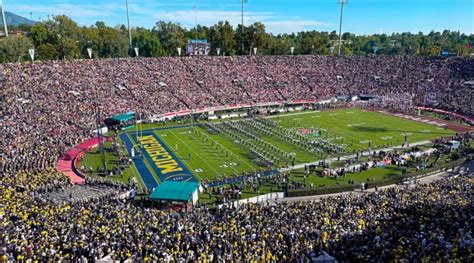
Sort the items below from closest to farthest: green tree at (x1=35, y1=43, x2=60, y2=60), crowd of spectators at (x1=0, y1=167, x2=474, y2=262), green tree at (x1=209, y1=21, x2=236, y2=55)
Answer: crowd of spectators at (x1=0, y1=167, x2=474, y2=262) → green tree at (x1=35, y1=43, x2=60, y2=60) → green tree at (x1=209, y1=21, x2=236, y2=55)

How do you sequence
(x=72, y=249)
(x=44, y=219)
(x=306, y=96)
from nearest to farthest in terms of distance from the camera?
(x=72, y=249)
(x=44, y=219)
(x=306, y=96)

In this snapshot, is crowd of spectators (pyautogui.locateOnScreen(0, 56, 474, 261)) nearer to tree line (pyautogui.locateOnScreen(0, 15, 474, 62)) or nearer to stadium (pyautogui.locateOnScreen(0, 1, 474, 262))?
stadium (pyautogui.locateOnScreen(0, 1, 474, 262))

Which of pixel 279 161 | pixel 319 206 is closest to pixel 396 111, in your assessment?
pixel 279 161

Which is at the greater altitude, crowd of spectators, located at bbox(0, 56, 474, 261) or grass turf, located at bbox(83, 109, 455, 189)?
crowd of spectators, located at bbox(0, 56, 474, 261)

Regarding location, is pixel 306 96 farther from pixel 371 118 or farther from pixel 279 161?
pixel 279 161

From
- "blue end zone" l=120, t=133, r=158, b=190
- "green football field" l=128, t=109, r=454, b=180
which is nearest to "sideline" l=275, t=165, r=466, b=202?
"green football field" l=128, t=109, r=454, b=180

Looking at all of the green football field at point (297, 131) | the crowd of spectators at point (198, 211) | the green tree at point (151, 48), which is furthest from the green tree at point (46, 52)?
the green football field at point (297, 131)

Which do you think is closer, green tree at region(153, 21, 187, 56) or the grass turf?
the grass turf
